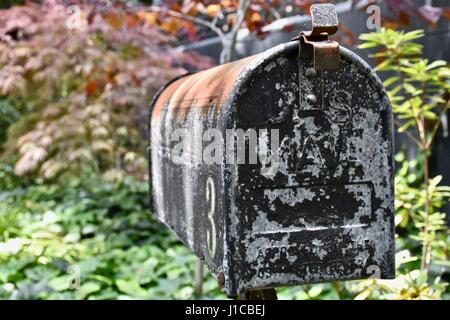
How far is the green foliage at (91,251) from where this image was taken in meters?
3.36

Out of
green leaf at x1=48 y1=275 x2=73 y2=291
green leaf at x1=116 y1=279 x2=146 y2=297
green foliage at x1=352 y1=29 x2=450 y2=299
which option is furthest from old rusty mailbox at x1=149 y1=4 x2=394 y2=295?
green leaf at x1=48 y1=275 x2=73 y2=291

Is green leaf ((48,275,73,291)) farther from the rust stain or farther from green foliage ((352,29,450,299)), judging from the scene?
green foliage ((352,29,450,299))

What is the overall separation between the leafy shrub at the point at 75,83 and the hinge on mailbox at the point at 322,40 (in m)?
3.69

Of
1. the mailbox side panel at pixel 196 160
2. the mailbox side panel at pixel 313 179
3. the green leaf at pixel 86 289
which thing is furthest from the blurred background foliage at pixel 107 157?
the mailbox side panel at pixel 313 179

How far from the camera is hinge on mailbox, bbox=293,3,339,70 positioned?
1.31 metres

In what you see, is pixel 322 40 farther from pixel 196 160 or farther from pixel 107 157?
pixel 107 157

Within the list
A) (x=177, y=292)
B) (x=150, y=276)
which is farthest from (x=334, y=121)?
(x=150, y=276)

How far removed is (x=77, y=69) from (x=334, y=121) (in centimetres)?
440

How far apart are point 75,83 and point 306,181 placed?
16.7 ft

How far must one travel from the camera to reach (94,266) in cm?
366

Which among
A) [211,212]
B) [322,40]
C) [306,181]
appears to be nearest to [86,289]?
[211,212]

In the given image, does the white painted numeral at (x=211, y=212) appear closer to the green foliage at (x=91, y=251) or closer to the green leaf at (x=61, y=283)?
the green foliage at (x=91, y=251)
